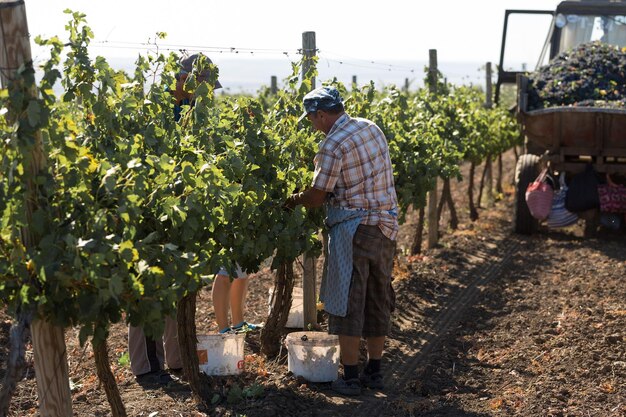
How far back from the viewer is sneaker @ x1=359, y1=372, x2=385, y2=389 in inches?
236

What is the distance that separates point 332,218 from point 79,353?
2.19m

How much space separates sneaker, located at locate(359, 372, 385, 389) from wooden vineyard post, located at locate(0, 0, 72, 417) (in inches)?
86.4

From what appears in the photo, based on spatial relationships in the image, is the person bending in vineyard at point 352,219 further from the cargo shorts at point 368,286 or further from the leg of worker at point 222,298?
the leg of worker at point 222,298

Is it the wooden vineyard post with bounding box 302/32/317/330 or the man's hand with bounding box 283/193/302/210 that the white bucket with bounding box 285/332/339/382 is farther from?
the wooden vineyard post with bounding box 302/32/317/330

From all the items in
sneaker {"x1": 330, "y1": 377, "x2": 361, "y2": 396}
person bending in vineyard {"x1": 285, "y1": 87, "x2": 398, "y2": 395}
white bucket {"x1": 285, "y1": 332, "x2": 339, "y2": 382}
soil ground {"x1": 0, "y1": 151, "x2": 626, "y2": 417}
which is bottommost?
soil ground {"x1": 0, "y1": 151, "x2": 626, "y2": 417}

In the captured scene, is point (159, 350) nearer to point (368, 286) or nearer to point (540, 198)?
point (368, 286)

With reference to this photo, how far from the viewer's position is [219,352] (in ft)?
19.3

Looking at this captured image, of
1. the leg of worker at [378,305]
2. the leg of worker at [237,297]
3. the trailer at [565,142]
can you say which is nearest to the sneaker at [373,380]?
the leg of worker at [378,305]

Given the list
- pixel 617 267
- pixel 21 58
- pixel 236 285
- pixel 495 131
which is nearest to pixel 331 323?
pixel 236 285

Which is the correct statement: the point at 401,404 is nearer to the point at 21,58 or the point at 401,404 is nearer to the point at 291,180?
the point at 291,180

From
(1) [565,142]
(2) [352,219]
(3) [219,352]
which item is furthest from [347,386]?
(1) [565,142]

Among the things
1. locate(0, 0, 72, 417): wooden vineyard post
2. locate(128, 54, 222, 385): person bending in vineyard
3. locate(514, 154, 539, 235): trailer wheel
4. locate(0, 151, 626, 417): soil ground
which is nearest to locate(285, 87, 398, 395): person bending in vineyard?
locate(0, 151, 626, 417): soil ground

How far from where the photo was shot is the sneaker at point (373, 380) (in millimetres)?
5992

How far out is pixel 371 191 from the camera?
5.71m
